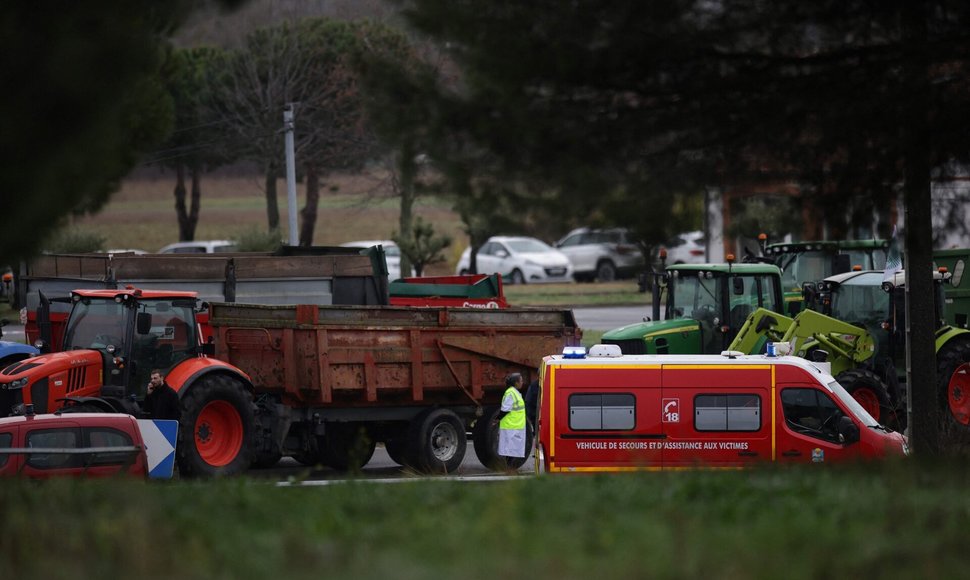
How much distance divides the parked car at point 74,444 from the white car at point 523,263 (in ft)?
109

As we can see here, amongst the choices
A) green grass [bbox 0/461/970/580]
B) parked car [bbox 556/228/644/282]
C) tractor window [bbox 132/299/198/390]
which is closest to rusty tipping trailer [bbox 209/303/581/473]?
tractor window [bbox 132/299/198/390]

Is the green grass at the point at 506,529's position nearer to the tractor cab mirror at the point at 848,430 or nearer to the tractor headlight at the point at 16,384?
the tractor cab mirror at the point at 848,430

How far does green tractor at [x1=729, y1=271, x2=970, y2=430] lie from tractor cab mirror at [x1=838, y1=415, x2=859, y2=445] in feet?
12.5

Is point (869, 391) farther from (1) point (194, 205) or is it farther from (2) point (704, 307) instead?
(1) point (194, 205)

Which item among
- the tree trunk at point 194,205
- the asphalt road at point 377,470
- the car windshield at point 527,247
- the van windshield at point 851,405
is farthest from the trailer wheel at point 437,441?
the tree trunk at point 194,205

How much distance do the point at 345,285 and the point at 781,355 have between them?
308 inches

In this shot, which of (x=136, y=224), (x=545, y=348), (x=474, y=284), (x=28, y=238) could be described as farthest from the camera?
(x=136, y=224)

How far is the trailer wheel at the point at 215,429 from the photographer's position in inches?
611

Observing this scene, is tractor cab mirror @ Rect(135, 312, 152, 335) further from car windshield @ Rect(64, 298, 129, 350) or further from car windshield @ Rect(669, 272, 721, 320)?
car windshield @ Rect(669, 272, 721, 320)

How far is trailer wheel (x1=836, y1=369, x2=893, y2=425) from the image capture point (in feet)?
58.3

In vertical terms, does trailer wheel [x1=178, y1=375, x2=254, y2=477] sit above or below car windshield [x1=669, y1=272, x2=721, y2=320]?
below

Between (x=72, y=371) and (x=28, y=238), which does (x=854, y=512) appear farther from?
(x=72, y=371)

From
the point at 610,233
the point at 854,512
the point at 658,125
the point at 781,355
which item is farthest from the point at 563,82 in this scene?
the point at 781,355

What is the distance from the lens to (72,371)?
1546 cm
